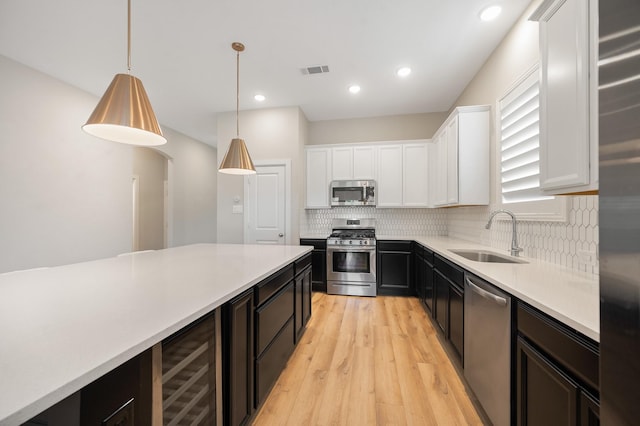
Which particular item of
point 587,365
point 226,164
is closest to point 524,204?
point 587,365

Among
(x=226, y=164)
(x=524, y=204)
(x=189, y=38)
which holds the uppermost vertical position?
(x=189, y=38)

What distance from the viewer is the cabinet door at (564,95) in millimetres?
1069

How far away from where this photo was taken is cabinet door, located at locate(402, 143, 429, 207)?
4.07 metres

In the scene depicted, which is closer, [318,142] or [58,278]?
[58,278]

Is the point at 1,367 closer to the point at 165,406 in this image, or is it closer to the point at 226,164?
the point at 165,406

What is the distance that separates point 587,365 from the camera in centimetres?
82

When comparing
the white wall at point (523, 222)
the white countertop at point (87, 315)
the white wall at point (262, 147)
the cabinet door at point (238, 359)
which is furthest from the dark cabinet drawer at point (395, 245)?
the cabinet door at point (238, 359)

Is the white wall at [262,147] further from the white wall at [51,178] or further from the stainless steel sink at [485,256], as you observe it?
the stainless steel sink at [485,256]

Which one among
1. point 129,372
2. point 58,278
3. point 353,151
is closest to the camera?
point 129,372

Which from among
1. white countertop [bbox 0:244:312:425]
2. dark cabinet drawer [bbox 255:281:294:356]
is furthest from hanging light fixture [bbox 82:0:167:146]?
dark cabinet drawer [bbox 255:281:294:356]

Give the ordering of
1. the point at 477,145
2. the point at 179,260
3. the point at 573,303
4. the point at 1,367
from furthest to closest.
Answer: the point at 477,145
the point at 179,260
the point at 573,303
the point at 1,367

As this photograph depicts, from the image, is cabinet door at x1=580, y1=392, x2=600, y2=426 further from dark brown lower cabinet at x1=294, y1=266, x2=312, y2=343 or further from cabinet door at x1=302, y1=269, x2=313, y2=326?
cabinet door at x1=302, y1=269, x2=313, y2=326

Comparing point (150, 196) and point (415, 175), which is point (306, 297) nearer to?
point (415, 175)

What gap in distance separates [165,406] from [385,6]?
290 centimetres
